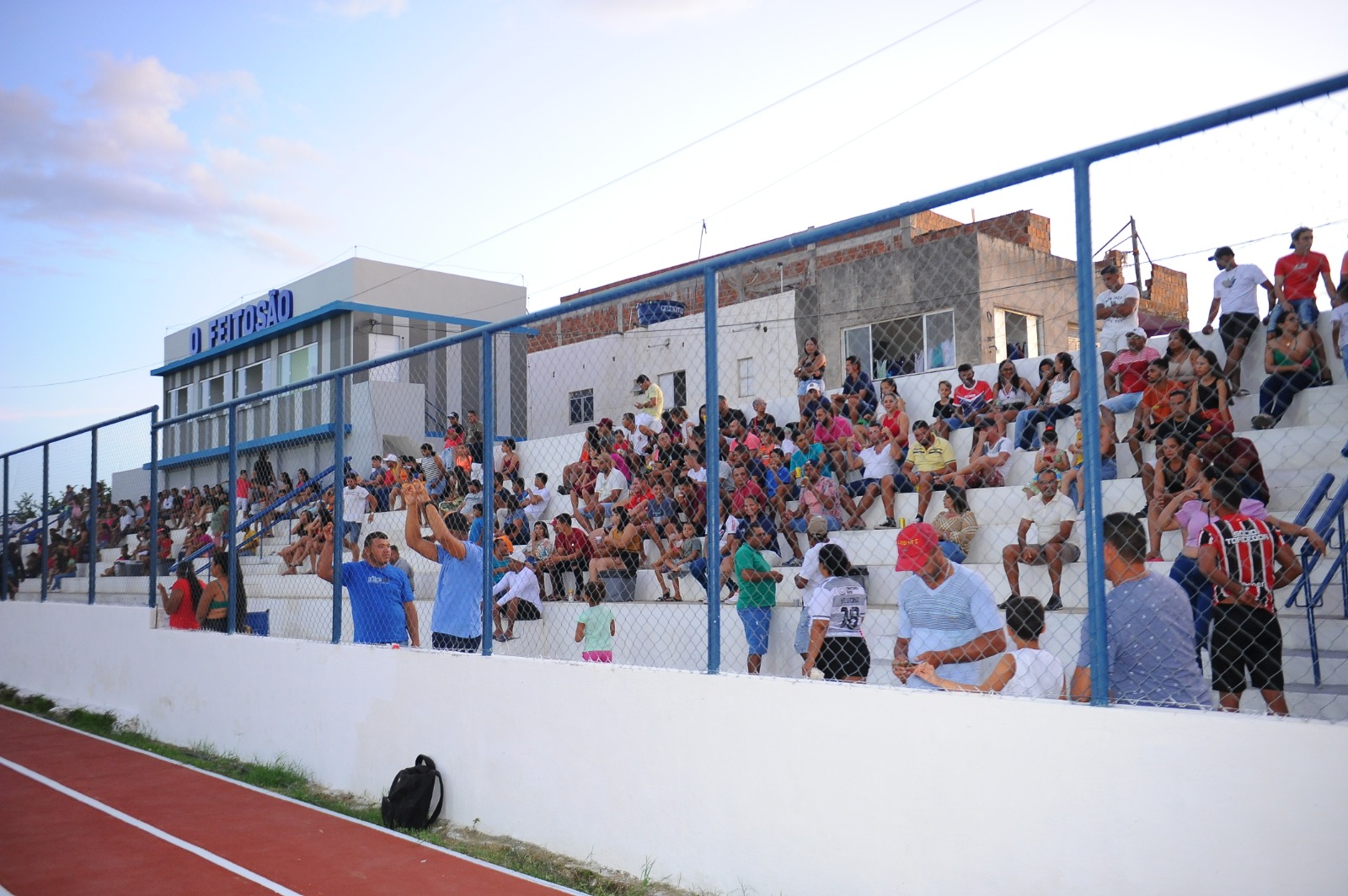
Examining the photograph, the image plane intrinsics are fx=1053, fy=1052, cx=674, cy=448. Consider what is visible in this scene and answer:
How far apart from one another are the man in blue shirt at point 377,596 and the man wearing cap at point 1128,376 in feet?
17.1

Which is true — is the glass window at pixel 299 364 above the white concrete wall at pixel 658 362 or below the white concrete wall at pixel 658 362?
above

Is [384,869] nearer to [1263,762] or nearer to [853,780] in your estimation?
[853,780]

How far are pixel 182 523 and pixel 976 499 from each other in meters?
8.86

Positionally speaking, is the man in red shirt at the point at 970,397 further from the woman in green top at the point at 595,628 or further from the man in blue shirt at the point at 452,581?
the man in blue shirt at the point at 452,581

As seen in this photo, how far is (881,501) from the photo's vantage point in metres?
8.20

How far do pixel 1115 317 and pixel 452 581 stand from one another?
5.34 metres

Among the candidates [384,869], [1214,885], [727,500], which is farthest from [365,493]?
[1214,885]

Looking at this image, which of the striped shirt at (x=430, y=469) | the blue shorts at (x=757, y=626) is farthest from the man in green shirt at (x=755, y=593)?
the striped shirt at (x=430, y=469)

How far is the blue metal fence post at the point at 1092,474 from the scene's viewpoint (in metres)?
3.93

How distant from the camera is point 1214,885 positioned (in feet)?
11.5

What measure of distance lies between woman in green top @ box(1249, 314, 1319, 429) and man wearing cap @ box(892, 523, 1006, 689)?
3.25 metres

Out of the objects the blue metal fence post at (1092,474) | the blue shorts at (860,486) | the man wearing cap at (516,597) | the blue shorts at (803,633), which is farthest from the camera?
the man wearing cap at (516,597)

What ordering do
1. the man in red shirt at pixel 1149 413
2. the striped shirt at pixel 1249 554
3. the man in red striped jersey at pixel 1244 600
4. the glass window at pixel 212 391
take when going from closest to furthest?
the man in red striped jersey at pixel 1244 600 → the striped shirt at pixel 1249 554 → the man in red shirt at pixel 1149 413 → the glass window at pixel 212 391

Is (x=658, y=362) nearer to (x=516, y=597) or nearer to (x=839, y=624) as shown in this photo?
(x=516, y=597)
